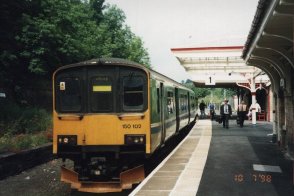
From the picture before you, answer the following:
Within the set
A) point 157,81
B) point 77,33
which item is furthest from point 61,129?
point 77,33

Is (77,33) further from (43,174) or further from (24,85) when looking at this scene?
(43,174)

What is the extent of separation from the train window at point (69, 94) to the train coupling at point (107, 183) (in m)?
1.50

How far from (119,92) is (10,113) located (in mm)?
11256

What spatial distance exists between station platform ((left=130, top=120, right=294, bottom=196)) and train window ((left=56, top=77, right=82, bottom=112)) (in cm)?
249

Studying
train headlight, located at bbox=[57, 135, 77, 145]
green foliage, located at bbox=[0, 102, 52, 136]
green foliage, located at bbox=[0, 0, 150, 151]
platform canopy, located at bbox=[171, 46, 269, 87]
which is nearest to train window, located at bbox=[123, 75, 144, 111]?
train headlight, located at bbox=[57, 135, 77, 145]

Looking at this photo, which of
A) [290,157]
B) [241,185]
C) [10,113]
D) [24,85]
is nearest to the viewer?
[241,185]

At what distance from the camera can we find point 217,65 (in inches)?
1251

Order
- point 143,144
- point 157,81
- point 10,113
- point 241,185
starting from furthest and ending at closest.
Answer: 1. point 10,113
2. point 157,81
3. point 143,144
4. point 241,185

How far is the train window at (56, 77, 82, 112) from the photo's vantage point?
1068 cm

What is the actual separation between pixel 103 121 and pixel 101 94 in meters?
0.69

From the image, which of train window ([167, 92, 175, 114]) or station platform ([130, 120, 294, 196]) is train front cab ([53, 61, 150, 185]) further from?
train window ([167, 92, 175, 114])

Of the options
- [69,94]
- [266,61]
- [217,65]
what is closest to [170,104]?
[266,61]

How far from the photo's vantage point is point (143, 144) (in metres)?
10.2
